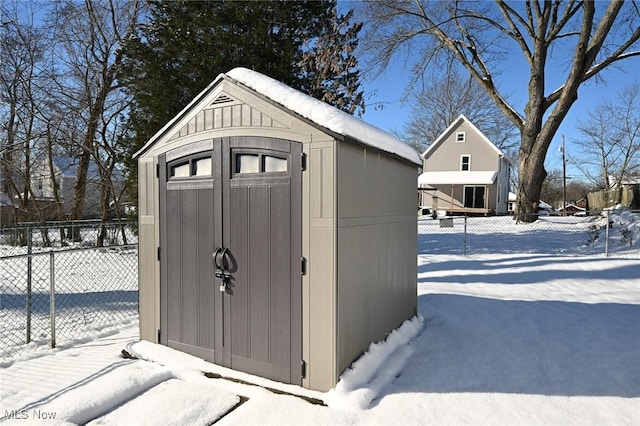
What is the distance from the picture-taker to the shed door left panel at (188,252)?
3811 mm

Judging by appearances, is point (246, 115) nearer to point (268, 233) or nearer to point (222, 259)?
point (268, 233)

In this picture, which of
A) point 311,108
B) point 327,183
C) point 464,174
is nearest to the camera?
point 327,183

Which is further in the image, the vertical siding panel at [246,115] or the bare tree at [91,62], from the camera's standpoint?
the bare tree at [91,62]

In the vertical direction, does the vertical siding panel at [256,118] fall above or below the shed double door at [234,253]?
above

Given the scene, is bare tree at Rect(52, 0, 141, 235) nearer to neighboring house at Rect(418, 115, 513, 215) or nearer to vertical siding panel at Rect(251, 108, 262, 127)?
vertical siding panel at Rect(251, 108, 262, 127)

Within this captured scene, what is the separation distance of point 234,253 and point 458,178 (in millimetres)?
26727

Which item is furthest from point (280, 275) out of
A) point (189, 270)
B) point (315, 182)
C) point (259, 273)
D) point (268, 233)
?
point (189, 270)

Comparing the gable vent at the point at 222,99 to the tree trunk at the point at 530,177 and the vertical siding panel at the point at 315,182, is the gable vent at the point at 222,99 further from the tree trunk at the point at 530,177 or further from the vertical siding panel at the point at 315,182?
the tree trunk at the point at 530,177

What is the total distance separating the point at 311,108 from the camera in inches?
131

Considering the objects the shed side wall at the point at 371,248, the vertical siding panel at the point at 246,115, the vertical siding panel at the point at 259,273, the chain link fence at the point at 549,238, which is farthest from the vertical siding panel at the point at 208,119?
the chain link fence at the point at 549,238

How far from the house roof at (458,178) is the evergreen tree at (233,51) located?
18.9 meters

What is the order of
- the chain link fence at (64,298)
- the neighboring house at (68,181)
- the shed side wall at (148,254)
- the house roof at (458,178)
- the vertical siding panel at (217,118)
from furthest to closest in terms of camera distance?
the house roof at (458,178), the neighboring house at (68,181), the chain link fence at (64,298), the shed side wall at (148,254), the vertical siding panel at (217,118)

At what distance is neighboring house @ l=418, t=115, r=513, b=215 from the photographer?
2752 cm

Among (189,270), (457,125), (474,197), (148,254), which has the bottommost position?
(189,270)
